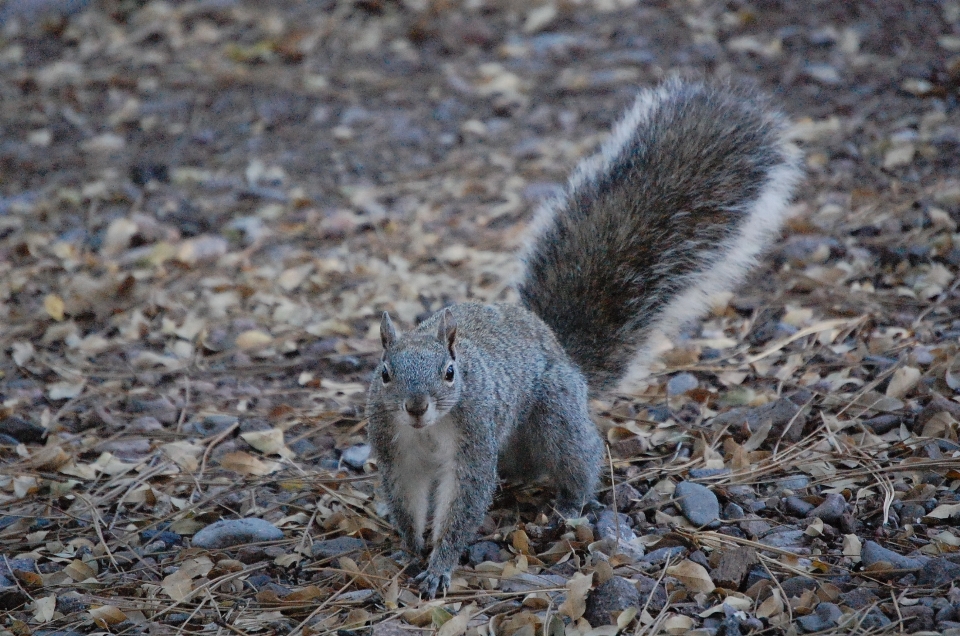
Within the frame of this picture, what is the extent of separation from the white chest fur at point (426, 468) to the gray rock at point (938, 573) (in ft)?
3.68

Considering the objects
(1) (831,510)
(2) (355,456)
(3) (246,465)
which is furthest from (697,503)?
(3) (246,465)

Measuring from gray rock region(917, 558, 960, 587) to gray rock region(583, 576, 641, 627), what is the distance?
64 cm

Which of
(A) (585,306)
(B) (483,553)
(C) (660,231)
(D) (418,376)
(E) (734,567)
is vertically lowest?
(B) (483,553)

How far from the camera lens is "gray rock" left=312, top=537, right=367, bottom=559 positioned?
8.88 feet

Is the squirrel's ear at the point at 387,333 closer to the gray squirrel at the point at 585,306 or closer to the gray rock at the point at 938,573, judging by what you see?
the gray squirrel at the point at 585,306

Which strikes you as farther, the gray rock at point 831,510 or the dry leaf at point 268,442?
the dry leaf at point 268,442

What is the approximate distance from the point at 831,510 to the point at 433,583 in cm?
104

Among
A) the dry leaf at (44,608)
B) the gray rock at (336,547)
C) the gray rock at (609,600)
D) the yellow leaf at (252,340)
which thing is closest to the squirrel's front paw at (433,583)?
the gray rock at (336,547)

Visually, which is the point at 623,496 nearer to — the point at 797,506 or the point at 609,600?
the point at 797,506

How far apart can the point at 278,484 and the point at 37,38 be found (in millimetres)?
5066

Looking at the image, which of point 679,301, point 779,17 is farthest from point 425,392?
point 779,17

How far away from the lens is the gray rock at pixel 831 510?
8.55ft

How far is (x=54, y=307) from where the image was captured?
4078mm

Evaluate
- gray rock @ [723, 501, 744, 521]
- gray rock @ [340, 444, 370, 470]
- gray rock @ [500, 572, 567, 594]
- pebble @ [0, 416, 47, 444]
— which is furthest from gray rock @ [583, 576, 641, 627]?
pebble @ [0, 416, 47, 444]
